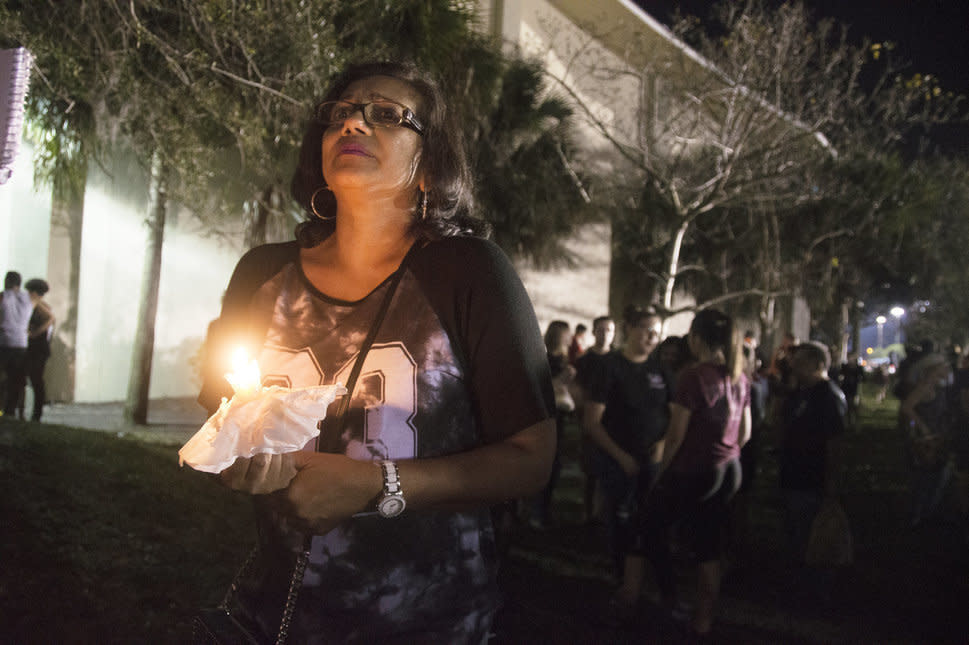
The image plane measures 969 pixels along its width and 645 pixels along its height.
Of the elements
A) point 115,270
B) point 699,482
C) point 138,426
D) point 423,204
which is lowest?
point 138,426

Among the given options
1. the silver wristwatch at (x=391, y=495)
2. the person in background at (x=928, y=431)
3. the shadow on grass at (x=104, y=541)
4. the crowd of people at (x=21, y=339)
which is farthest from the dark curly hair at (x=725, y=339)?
the crowd of people at (x=21, y=339)

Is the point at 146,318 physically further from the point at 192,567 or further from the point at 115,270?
the point at 192,567

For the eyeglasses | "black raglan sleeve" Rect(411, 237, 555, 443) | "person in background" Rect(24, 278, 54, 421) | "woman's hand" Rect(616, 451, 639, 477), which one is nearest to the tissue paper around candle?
"black raglan sleeve" Rect(411, 237, 555, 443)

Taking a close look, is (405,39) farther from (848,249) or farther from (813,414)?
(848,249)

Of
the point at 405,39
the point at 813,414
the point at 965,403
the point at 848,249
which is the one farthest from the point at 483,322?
the point at 848,249

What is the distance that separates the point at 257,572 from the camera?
1494mm

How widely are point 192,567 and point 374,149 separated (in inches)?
166

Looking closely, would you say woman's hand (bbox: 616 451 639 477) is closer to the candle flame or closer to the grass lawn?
the grass lawn

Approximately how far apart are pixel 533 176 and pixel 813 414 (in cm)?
954

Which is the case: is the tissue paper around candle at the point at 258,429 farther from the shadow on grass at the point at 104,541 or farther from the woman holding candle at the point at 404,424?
the shadow on grass at the point at 104,541

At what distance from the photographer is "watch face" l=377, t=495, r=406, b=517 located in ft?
4.16

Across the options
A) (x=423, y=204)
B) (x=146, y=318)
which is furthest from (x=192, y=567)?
(x=146, y=318)

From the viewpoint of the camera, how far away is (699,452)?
4.83m

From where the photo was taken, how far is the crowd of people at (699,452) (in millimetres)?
4844
